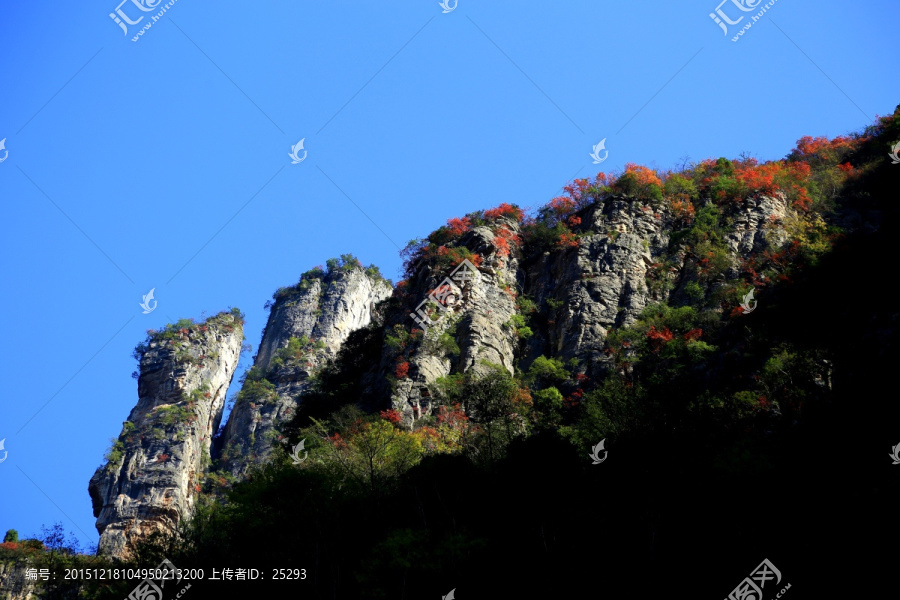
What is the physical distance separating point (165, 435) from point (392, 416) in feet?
94.6

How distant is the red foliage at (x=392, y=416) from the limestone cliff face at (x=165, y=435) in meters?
17.7

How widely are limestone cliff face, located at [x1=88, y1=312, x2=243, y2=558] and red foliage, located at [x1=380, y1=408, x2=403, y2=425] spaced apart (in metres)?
17.7

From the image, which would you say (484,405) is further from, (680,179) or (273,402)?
(273,402)

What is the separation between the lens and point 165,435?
54969 mm

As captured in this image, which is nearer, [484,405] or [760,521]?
[760,521]

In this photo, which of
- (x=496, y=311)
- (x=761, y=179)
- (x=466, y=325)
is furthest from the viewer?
(x=761, y=179)

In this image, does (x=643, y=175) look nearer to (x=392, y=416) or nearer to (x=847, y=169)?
(x=847, y=169)

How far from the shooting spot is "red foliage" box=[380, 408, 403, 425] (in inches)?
1267

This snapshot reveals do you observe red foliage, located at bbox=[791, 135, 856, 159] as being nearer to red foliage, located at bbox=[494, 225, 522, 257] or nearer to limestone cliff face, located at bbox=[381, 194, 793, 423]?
limestone cliff face, located at bbox=[381, 194, 793, 423]

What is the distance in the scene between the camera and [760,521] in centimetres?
2200

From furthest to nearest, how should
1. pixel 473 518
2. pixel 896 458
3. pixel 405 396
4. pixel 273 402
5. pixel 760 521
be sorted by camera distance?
pixel 273 402 → pixel 405 396 → pixel 473 518 → pixel 760 521 → pixel 896 458

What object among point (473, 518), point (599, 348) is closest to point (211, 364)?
point (599, 348)

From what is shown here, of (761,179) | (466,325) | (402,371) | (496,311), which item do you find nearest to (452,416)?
(402,371)

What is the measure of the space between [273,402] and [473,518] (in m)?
40.0
